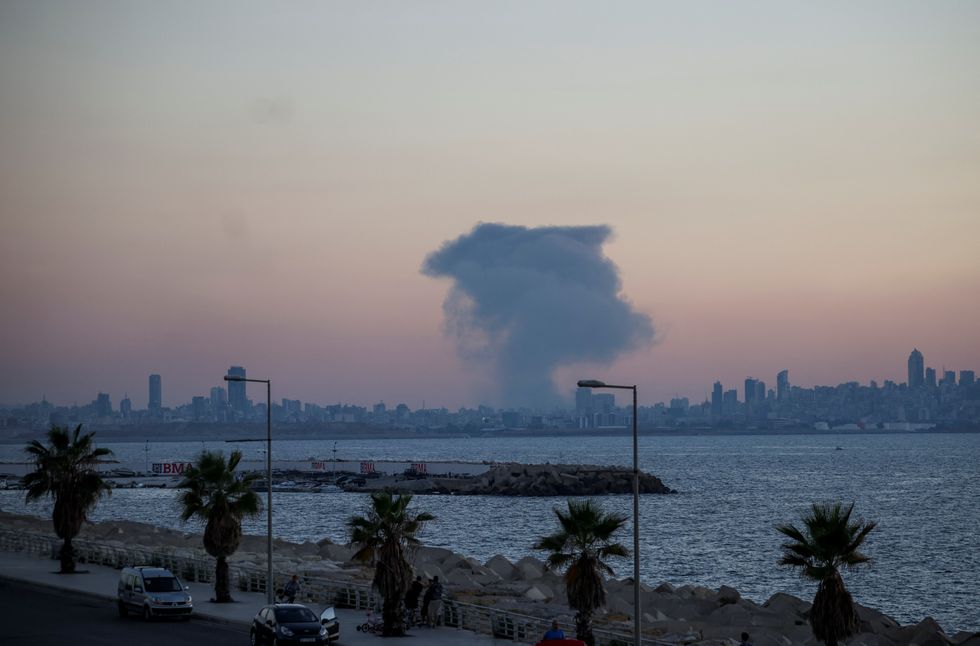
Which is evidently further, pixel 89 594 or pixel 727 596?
pixel 727 596

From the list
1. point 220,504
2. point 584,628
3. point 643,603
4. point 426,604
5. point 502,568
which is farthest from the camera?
point 502,568

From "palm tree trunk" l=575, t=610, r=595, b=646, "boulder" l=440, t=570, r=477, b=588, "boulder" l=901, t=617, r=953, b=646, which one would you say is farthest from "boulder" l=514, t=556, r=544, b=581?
"palm tree trunk" l=575, t=610, r=595, b=646

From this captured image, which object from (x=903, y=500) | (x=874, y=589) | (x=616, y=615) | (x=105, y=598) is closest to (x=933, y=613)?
(x=874, y=589)

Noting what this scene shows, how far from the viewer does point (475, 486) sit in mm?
162875

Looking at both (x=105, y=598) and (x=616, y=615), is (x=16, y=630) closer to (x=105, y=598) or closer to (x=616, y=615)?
(x=105, y=598)

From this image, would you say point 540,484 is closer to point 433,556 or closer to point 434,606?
point 433,556

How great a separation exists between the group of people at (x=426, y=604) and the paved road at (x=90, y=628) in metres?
5.06

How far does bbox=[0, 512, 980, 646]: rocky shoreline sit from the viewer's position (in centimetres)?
4187

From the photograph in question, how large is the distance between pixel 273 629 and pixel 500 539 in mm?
68461

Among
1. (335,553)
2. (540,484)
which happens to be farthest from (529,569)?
(540,484)

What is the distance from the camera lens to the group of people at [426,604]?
3522 cm

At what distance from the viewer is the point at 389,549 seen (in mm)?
33406

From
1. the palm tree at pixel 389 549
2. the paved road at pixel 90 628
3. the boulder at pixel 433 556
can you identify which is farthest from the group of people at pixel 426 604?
the boulder at pixel 433 556

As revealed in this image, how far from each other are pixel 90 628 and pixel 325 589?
29.4ft
